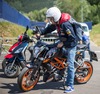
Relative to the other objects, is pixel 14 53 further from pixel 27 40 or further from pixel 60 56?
pixel 60 56

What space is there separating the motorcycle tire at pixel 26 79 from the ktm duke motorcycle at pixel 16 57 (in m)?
1.38

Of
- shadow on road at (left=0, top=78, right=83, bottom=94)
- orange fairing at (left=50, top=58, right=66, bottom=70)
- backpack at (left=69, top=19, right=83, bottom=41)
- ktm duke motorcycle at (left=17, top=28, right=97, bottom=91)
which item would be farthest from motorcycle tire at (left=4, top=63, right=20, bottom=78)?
backpack at (left=69, top=19, right=83, bottom=41)

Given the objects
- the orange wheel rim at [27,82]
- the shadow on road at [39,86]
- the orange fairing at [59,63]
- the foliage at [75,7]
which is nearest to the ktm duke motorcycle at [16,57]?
the shadow on road at [39,86]

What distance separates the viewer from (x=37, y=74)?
7594 mm

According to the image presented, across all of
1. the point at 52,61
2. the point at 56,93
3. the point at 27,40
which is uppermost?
the point at 27,40

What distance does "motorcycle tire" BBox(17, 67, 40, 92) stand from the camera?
7.24 meters

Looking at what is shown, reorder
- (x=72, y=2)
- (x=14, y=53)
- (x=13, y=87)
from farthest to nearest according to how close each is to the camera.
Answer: (x=72, y=2), (x=14, y=53), (x=13, y=87)

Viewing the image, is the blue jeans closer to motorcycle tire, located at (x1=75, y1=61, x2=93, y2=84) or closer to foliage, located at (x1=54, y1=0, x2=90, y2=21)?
motorcycle tire, located at (x1=75, y1=61, x2=93, y2=84)

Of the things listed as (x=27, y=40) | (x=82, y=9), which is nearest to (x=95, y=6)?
(x=82, y=9)

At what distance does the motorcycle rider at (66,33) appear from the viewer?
285 inches

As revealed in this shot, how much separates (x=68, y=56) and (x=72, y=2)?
8462 centimetres

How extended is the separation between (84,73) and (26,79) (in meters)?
1.77

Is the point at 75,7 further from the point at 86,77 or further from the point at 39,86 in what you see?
the point at 39,86

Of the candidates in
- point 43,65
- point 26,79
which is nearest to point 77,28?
point 43,65
